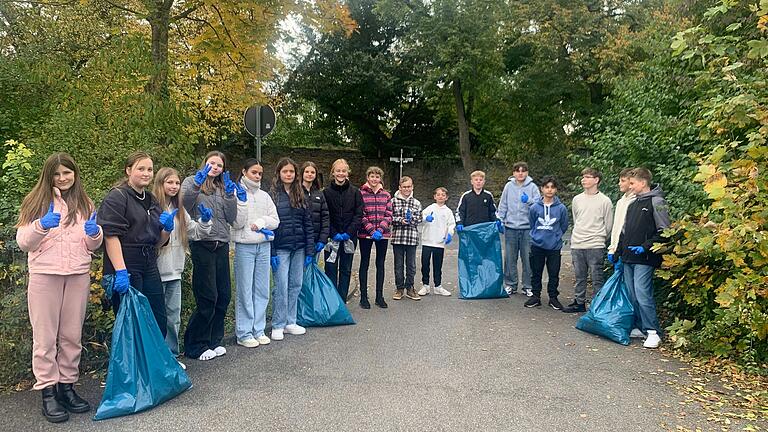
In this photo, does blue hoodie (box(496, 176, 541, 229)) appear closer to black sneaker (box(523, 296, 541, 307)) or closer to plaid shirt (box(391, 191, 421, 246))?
black sneaker (box(523, 296, 541, 307))

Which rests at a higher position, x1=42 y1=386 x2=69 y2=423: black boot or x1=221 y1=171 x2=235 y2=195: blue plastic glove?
x1=221 y1=171 x2=235 y2=195: blue plastic glove

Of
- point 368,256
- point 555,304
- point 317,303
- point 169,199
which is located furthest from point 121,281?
point 555,304

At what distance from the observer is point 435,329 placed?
636 centimetres

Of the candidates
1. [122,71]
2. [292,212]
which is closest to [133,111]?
[122,71]

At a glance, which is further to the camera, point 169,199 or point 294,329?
point 294,329

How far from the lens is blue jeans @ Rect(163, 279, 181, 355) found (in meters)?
4.95

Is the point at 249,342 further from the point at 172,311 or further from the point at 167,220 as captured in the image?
the point at 167,220

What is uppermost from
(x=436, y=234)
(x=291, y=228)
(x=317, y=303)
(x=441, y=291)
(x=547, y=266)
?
(x=291, y=228)

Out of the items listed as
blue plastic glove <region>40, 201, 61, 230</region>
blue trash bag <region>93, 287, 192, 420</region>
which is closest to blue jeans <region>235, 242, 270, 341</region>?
blue trash bag <region>93, 287, 192, 420</region>

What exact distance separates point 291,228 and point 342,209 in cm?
98

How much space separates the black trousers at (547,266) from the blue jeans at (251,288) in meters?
3.68

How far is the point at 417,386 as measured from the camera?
14.9 feet

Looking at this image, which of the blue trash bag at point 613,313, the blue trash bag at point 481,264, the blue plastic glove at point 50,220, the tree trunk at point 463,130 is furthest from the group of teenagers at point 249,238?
the tree trunk at point 463,130

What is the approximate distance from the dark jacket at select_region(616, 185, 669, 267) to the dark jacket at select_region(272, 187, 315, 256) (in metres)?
3.24
